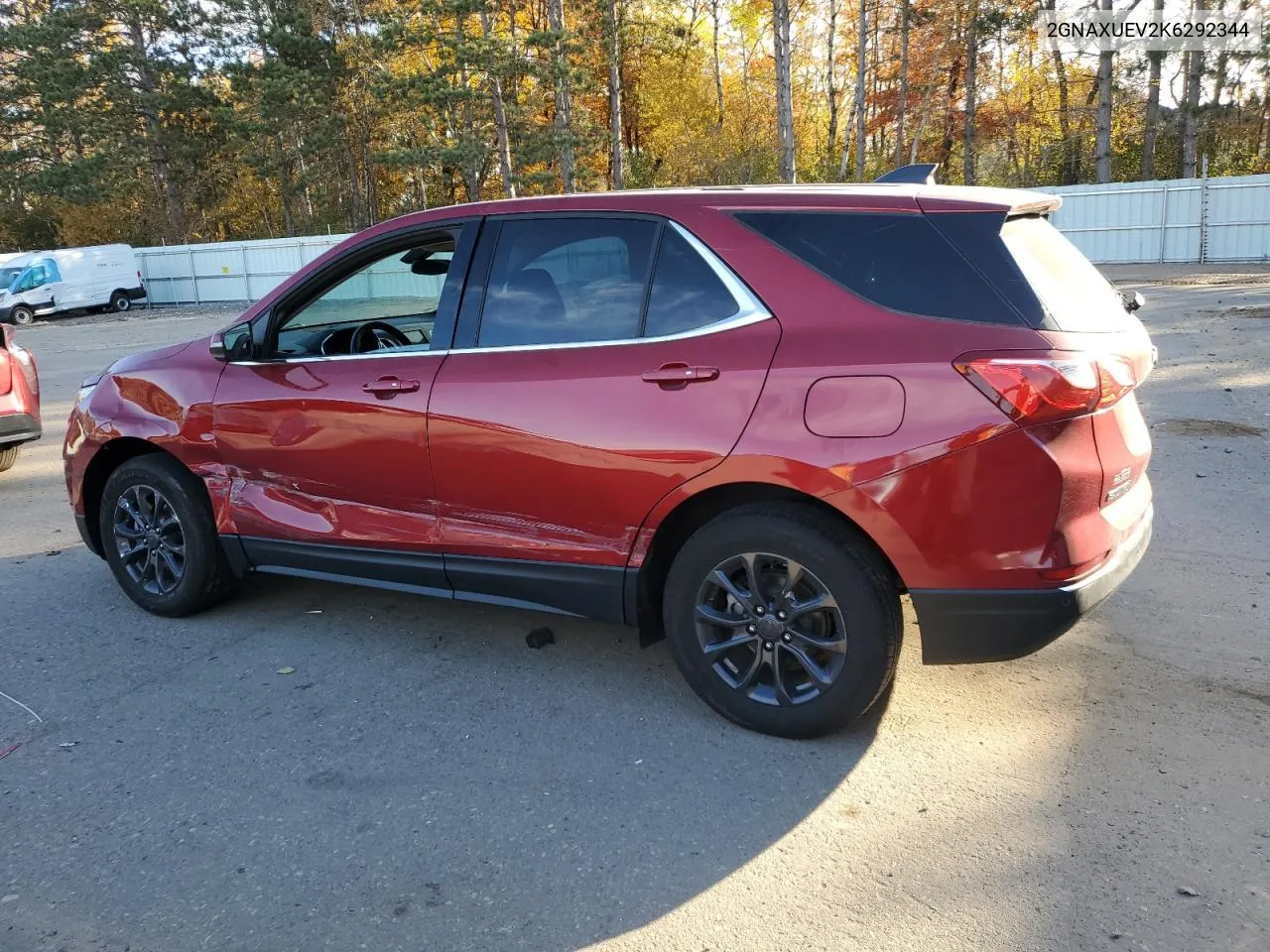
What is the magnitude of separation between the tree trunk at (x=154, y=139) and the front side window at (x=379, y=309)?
4259cm

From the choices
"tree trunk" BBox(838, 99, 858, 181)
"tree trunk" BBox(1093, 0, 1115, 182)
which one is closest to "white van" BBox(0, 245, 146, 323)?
"tree trunk" BBox(838, 99, 858, 181)

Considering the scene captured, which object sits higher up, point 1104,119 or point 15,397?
point 1104,119

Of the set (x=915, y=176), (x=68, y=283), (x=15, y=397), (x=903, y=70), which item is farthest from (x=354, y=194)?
(x=915, y=176)

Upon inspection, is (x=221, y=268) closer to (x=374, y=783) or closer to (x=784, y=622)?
(x=374, y=783)

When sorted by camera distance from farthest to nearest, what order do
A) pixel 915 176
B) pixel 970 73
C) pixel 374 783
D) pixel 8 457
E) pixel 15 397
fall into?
pixel 970 73, pixel 8 457, pixel 15 397, pixel 915 176, pixel 374 783

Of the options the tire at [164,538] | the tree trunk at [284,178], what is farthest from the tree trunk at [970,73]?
the tire at [164,538]

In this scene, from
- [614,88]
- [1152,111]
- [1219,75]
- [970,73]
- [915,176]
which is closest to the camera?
[915,176]

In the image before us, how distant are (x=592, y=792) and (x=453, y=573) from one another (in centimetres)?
114

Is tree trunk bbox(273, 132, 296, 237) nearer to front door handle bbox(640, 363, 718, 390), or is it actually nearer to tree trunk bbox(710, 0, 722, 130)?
tree trunk bbox(710, 0, 722, 130)

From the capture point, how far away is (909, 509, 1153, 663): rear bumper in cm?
294

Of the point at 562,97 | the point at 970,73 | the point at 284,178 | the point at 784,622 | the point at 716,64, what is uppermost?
the point at 716,64

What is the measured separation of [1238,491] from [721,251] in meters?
4.35

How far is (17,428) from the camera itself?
7.23 m

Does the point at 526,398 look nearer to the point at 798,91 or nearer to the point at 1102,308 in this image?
the point at 1102,308
